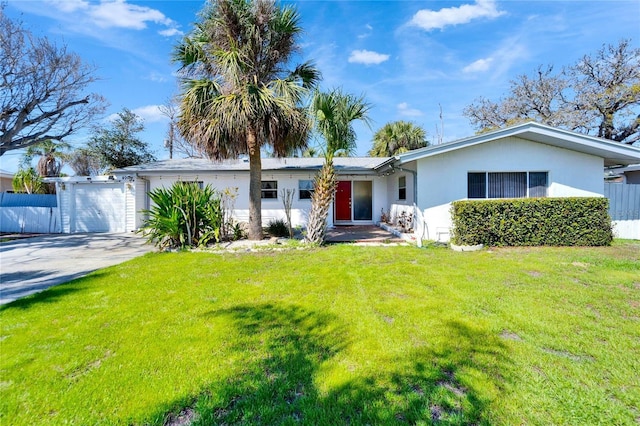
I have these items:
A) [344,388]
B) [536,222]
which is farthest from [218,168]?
[344,388]

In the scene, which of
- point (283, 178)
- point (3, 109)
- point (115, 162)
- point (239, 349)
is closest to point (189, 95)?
point (283, 178)

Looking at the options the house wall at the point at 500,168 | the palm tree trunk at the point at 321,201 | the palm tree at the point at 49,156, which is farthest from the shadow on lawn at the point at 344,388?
the palm tree at the point at 49,156

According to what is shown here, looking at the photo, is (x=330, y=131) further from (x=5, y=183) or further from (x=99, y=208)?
(x=5, y=183)

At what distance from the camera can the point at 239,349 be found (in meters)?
2.95

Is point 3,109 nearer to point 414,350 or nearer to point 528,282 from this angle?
point 414,350

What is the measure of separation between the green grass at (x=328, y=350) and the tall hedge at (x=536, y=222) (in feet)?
9.55

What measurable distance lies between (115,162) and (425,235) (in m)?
20.5

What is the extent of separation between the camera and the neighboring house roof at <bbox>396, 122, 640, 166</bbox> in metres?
8.57

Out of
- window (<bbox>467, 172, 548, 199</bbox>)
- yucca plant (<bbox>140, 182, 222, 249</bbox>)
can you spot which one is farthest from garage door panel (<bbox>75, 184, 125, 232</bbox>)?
window (<bbox>467, 172, 548, 199</bbox>)

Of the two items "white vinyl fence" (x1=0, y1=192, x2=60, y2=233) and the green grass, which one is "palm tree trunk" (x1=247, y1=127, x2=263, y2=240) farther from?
"white vinyl fence" (x1=0, y1=192, x2=60, y2=233)

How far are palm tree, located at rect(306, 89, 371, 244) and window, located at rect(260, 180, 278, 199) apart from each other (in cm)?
480

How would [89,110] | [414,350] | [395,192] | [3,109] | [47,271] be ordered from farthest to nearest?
[89,110]
[395,192]
[3,109]
[47,271]
[414,350]

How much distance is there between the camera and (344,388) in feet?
7.68

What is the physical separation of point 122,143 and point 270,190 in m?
13.4
